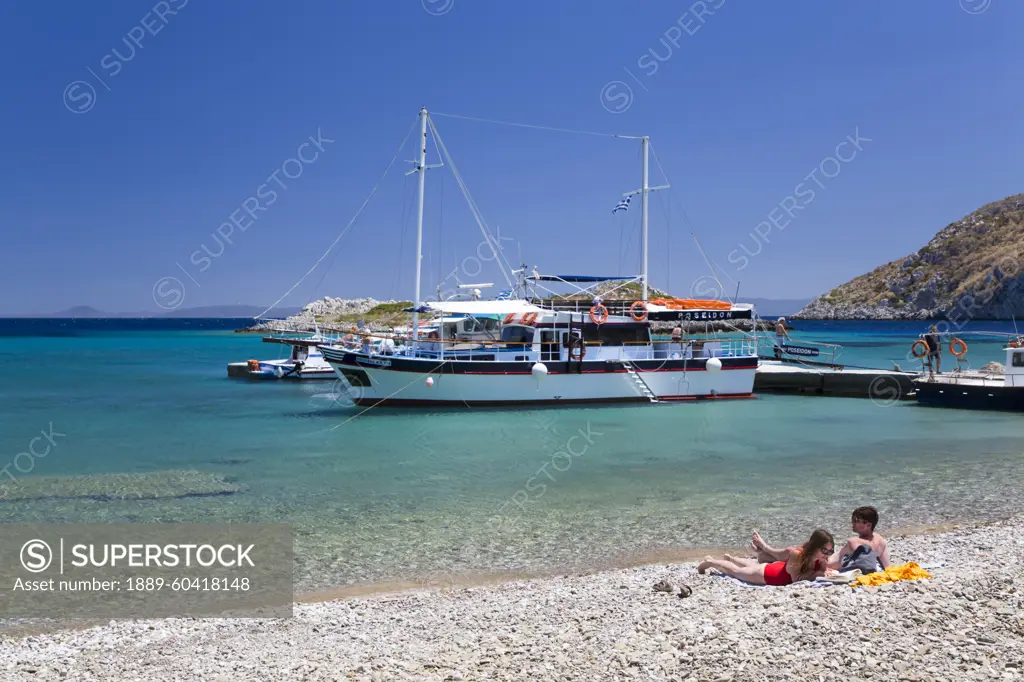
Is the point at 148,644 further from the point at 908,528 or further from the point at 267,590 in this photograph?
the point at 908,528

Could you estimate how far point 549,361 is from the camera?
29.8 m

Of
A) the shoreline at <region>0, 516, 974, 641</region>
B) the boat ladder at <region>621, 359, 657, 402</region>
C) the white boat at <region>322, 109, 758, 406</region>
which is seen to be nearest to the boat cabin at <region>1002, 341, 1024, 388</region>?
the white boat at <region>322, 109, 758, 406</region>

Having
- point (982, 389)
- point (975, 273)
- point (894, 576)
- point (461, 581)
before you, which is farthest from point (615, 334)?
point (975, 273)

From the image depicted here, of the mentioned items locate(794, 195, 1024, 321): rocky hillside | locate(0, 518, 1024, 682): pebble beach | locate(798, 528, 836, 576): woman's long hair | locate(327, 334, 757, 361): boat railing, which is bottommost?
locate(0, 518, 1024, 682): pebble beach

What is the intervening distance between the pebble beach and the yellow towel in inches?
8.2

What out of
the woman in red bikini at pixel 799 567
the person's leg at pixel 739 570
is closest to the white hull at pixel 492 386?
the person's leg at pixel 739 570

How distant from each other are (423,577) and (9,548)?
6627 mm

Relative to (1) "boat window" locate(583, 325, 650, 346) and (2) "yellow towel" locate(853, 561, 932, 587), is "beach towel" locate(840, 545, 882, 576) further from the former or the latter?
(1) "boat window" locate(583, 325, 650, 346)

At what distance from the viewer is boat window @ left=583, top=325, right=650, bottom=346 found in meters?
31.1

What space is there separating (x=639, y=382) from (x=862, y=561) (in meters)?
23.1

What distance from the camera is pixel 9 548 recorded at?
38.0ft

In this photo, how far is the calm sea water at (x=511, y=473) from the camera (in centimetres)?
1195

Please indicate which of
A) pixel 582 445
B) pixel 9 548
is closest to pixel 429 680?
pixel 9 548

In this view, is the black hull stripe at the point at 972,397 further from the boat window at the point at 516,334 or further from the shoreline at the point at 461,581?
the shoreline at the point at 461,581
